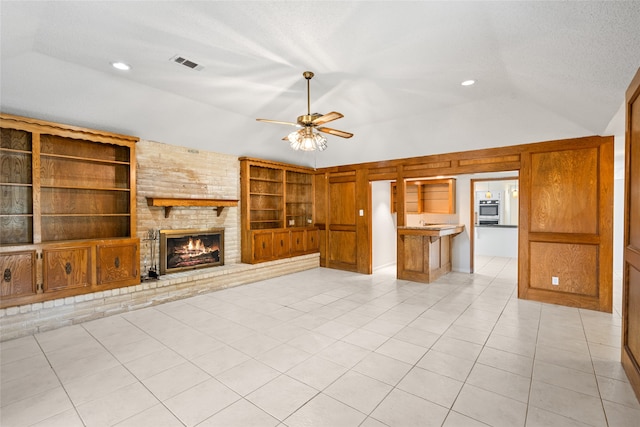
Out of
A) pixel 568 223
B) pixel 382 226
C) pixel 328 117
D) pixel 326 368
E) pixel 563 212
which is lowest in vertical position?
pixel 326 368

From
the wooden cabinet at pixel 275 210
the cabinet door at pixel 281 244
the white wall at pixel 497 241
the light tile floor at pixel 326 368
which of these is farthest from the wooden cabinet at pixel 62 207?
the white wall at pixel 497 241

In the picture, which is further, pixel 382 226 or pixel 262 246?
pixel 382 226

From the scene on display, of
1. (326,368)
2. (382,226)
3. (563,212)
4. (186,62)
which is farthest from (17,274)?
(563,212)

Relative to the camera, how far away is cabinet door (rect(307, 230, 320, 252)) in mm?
7078

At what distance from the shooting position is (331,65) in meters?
3.19

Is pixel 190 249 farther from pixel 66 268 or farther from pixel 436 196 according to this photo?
pixel 436 196

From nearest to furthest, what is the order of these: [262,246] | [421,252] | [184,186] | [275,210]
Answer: [184,186], [421,252], [262,246], [275,210]

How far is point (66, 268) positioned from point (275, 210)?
3.96m

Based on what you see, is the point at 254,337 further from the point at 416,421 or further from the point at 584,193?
the point at 584,193

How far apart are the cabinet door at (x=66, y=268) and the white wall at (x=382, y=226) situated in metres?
5.04

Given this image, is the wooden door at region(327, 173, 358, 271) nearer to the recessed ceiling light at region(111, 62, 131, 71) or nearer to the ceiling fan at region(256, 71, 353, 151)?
the ceiling fan at region(256, 71, 353, 151)

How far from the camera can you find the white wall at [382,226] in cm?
682

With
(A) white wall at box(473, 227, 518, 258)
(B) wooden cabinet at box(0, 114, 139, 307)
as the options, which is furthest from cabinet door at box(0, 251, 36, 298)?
(A) white wall at box(473, 227, 518, 258)

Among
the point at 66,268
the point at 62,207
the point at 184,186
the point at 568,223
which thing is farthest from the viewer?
the point at 184,186
